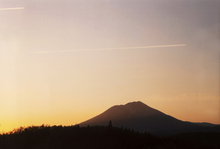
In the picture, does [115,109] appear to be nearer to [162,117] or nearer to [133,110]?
[133,110]

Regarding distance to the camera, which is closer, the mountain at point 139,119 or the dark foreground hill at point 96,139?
the dark foreground hill at point 96,139

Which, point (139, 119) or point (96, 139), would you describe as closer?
point (96, 139)

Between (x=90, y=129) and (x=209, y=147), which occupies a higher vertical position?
(x=90, y=129)

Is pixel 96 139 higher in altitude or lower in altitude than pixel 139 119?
lower

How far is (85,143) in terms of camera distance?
2727cm

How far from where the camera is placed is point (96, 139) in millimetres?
27969

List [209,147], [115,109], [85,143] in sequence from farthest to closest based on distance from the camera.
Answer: [115,109], [85,143], [209,147]

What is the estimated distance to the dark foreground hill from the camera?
2622 cm

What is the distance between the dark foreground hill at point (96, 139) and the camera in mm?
26219

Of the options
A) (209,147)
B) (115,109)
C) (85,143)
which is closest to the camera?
(209,147)

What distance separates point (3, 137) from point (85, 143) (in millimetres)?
13110

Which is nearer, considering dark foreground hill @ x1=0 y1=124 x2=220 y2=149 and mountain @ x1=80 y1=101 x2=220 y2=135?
dark foreground hill @ x1=0 y1=124 x2=220 y2=149

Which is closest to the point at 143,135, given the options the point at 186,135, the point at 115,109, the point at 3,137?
the point at 186,135

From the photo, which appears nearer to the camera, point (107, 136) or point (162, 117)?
point (107, 136)
